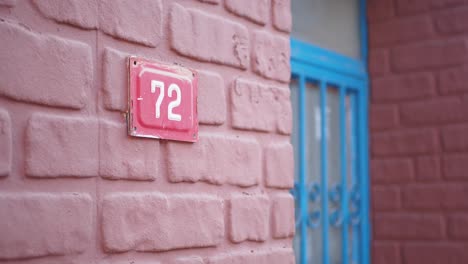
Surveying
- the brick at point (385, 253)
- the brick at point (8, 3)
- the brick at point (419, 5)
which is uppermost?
the brick at point (419, 5)

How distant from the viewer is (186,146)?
4.03 ft

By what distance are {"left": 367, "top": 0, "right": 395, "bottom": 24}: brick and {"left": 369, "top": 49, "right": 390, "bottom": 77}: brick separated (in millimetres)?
139

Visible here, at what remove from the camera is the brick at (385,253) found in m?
2.43

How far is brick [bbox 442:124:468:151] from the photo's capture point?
2320 mm

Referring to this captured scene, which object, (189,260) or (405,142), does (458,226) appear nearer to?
(405,142)

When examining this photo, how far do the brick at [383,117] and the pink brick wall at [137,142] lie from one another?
1.10 meters

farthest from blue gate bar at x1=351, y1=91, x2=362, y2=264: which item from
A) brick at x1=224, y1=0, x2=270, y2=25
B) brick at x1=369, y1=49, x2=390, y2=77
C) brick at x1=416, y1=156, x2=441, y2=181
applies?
brick at x1=224, y1=0, x2=270, y2=25

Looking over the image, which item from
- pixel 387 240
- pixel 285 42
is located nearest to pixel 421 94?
pixel 387 240

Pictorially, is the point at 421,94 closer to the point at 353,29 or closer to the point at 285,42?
the point at 353,29

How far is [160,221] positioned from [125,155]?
15cm

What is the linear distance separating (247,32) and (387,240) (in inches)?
54.7

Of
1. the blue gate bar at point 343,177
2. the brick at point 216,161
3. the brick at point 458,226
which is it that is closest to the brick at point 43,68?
the brick at point 216,161

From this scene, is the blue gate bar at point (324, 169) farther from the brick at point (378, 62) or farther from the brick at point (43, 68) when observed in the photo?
the brick at point (43, 68)

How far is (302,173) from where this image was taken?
2.12m
